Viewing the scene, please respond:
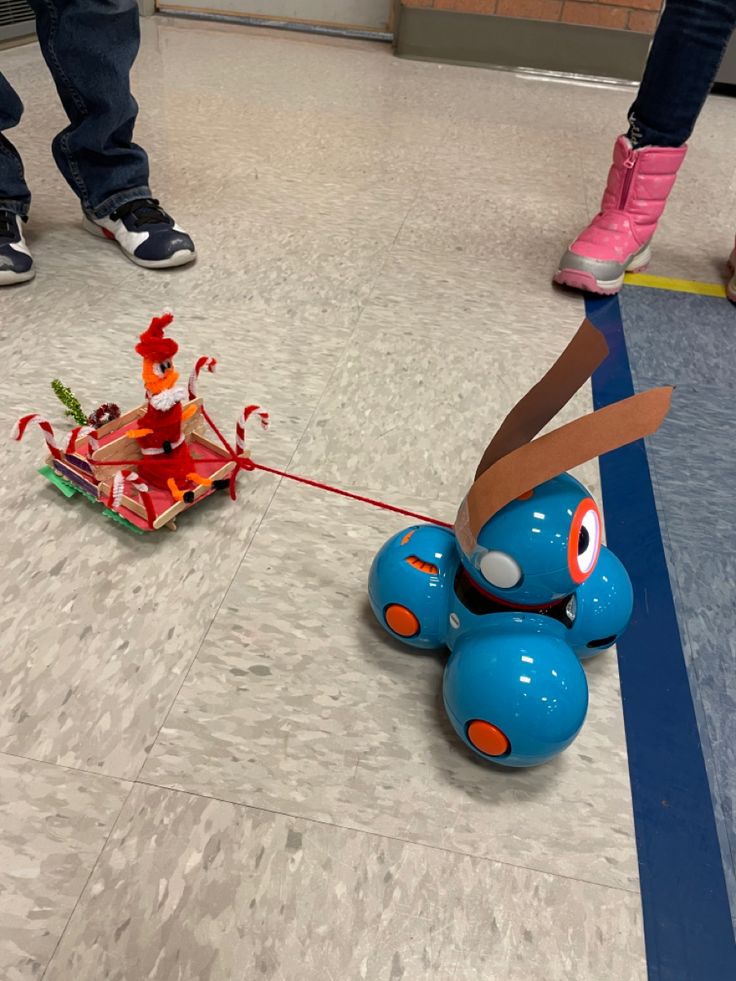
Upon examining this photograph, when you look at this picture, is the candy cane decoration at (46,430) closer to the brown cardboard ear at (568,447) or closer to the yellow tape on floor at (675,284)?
the brown cardboard ear at (568,447)

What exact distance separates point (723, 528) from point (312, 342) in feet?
2.00

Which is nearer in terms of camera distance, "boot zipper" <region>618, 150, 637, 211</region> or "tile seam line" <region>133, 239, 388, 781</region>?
"tile seam line" <region>133, 239, 388, 781</region>

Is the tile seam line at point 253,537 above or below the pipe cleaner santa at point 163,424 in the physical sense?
below

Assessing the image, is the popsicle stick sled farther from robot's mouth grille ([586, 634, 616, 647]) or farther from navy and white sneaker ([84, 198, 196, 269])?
navy and white sneaker ([84, 198, 196, 269])

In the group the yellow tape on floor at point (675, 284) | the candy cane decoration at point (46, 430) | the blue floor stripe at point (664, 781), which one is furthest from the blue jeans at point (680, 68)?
the candy cane decoration at point (46, 430)

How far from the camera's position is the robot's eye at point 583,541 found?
21.4 inches

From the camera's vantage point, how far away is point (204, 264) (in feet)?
4.32

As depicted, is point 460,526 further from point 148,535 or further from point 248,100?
point 248,100

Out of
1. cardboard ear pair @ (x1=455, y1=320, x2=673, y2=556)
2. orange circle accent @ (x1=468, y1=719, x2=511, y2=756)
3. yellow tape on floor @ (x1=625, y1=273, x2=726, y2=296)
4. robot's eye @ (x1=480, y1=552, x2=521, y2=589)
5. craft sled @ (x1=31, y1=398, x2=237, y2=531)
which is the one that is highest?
cardboard ear pair @ (x1=455, y1=320, x2=673, y2=556)

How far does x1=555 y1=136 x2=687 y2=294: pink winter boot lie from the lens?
130 centimetres

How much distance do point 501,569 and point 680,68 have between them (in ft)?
3.41

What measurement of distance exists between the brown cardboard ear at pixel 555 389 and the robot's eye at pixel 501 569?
78mm

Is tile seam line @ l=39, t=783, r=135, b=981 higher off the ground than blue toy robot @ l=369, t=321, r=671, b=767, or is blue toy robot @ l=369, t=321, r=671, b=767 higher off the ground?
blue toy robot @ l=369, t=321, r=671, b=767

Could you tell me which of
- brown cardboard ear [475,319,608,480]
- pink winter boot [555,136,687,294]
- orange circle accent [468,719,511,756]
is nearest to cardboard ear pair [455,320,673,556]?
brown cardboard ear [475,319,608,480]
